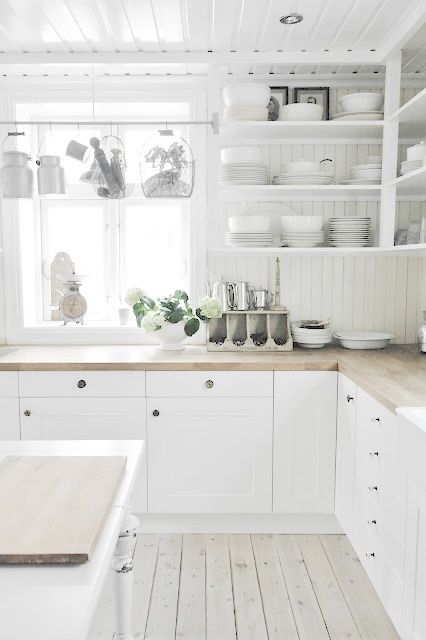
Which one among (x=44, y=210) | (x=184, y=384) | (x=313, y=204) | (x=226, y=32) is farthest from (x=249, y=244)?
(x=44, y=210)

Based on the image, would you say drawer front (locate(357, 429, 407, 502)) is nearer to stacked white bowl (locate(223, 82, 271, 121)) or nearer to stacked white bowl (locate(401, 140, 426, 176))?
stacked white bowl (locate(401, 140, 426, 176))

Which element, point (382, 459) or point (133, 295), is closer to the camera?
point (382, 459)

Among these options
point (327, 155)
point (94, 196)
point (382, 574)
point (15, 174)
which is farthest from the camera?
point (94, 196)

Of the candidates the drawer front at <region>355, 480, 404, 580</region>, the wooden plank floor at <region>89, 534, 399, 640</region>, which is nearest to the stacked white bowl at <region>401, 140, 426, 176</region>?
the drawer front at <region>355, 480, 404, 580</region>

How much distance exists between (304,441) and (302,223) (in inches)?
44.2

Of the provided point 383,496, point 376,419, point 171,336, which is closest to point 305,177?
point 171,336

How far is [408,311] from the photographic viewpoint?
Result: 3250mm

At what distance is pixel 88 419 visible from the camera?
272cm

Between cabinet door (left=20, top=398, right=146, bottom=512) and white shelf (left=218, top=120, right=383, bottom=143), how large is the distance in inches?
59.5

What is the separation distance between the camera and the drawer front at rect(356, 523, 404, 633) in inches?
72.1

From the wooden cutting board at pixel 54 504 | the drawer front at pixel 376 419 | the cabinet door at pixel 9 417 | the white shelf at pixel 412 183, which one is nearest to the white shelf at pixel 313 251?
the white shelf at pixel 412 183

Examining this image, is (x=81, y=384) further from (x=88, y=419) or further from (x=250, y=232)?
(x=250, y=232)

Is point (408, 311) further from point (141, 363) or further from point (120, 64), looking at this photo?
point (120, 64)

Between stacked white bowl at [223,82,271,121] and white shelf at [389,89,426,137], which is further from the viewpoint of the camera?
stacked white bowl at [223,82,271,121]
